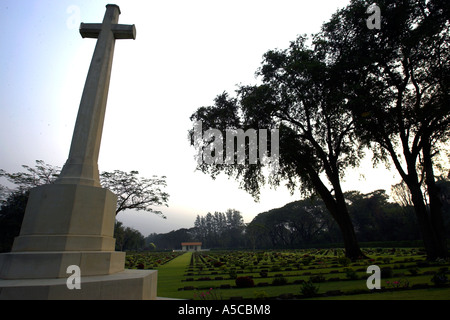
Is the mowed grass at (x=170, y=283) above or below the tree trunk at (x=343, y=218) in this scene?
below

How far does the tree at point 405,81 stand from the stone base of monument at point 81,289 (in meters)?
11.9

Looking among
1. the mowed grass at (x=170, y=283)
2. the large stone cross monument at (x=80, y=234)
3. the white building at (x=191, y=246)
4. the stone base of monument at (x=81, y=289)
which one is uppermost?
the large stone cross monument at (x=80, y=234)

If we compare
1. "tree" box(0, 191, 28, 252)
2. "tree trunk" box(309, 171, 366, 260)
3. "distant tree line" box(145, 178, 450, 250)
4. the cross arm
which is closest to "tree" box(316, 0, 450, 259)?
"tree trunk" box(309, 171, 366, 260)

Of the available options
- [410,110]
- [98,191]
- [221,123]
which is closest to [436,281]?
[98,191]

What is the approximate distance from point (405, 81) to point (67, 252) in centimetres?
1620

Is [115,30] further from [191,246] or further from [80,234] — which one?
[191,246]

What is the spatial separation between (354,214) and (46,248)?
56095 millimetres

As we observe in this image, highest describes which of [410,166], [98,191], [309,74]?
[309,74]

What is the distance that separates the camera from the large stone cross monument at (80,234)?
129 inches

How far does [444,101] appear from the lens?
10484 mm

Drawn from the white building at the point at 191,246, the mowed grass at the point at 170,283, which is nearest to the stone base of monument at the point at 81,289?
the mowed grass at the point at 170,283

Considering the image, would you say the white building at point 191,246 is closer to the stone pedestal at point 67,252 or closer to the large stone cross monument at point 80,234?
the large stone cross monument at point 80,234
